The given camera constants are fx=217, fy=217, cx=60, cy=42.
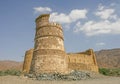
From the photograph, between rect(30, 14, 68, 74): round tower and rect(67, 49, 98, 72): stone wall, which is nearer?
rect(30, 14, 68, 74): round tower

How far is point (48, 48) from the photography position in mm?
19828

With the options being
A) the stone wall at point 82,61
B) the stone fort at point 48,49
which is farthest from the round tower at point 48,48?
the stone wall at point 82,61

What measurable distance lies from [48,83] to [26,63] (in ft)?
58.5

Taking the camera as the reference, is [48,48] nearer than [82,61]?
Yes

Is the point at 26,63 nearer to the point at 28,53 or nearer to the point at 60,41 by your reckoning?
the point at 28,53

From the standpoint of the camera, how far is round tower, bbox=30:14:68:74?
19.4m

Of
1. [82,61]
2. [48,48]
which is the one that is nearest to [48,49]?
[48,48]

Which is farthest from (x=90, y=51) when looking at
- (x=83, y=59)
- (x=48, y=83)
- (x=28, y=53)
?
(x=48, y=83)

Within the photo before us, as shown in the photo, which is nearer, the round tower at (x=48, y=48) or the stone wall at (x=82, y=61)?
the round tower at (x=48, y=48)

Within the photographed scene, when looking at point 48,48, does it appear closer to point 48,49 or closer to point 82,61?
point 48,49

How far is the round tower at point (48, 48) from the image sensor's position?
19391 mm

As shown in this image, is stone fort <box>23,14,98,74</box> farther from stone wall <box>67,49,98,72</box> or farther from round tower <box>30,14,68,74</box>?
stone wall <box>67,49,98,72</box>

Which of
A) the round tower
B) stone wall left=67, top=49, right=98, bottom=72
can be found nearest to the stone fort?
the round tower

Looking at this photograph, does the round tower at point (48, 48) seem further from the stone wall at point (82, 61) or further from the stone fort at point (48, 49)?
the stone wall at point (82, 61)
